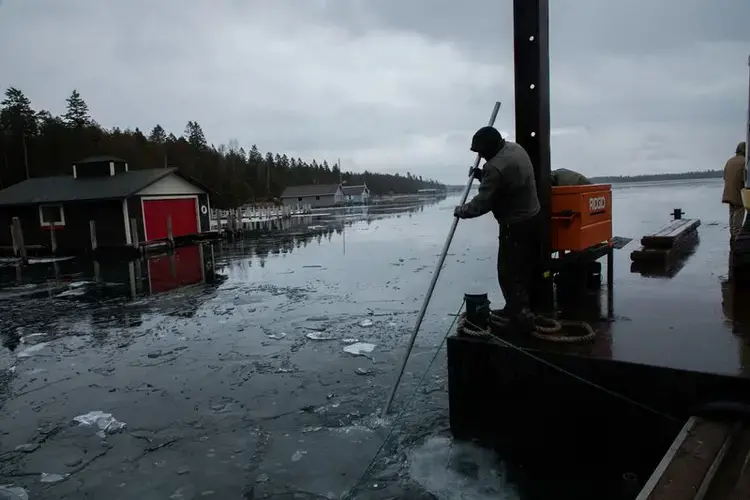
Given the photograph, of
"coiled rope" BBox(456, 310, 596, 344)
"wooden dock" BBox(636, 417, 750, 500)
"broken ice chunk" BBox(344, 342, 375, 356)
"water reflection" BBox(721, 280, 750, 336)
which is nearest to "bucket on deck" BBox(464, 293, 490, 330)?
"coiled rope" BBox(456, 310, 596, 344)

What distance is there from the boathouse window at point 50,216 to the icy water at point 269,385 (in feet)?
56.9

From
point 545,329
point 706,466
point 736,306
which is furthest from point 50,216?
point 706,466

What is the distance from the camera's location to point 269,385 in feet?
20.2

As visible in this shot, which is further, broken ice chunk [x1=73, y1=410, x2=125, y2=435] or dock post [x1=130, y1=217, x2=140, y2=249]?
dock post [x1=130, y1=217, x2=140, y2=249]

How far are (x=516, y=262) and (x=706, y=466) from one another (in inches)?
88.7

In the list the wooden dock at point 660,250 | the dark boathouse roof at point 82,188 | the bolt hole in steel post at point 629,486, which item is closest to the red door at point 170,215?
the dark boathouse roof at point 82,188

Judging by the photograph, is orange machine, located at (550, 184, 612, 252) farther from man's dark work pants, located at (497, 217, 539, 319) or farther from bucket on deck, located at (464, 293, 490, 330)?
bucket on deck, located at (464, 293, 490, 330)

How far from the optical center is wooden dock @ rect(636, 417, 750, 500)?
2.38 m

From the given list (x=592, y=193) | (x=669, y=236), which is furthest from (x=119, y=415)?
(x=669, y=236)

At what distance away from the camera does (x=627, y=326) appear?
4.76m

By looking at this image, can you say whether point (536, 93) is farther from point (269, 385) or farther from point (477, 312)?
point (269, 385)

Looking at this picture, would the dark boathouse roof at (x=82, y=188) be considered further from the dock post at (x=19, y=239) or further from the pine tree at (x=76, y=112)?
the pine tree at (x=76, y=112)

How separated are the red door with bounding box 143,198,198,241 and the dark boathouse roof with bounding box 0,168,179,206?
130 centimetres

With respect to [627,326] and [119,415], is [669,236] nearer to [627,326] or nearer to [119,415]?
[627,326]
